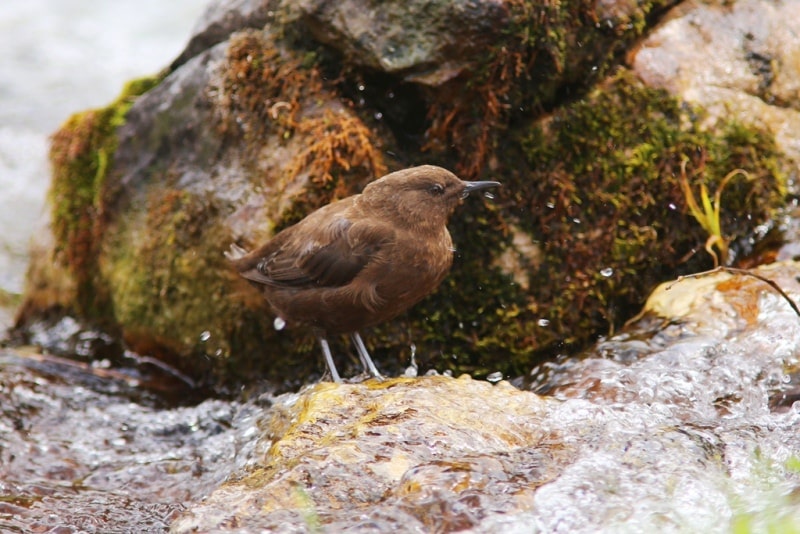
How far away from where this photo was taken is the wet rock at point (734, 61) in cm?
544

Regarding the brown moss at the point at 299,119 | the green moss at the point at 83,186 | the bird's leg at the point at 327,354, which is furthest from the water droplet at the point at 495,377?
the green moss at the point at 83,186

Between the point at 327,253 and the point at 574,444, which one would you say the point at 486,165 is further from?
the point at 574,444

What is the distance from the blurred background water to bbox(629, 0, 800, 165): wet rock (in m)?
6.43

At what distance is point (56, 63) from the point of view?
487 inches

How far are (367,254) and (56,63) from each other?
9517mm

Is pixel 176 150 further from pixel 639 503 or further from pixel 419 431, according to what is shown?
pixel 639 503

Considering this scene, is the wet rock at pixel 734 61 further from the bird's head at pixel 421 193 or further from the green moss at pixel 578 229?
the bird's head at pixel 421 193

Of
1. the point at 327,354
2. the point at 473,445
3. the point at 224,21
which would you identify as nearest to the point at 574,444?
the point at 473,445

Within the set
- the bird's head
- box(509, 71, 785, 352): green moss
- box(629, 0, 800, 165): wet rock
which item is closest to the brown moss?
the bird's head

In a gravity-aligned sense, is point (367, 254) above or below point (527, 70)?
below

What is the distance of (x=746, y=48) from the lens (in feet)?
18.8

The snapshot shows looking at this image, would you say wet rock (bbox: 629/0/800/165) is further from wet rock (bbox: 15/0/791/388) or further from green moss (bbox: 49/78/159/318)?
green moss (bbox: 49/78/159/318)

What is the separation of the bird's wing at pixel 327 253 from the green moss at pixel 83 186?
212cm

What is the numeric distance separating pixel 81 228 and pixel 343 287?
2861 millimetres
